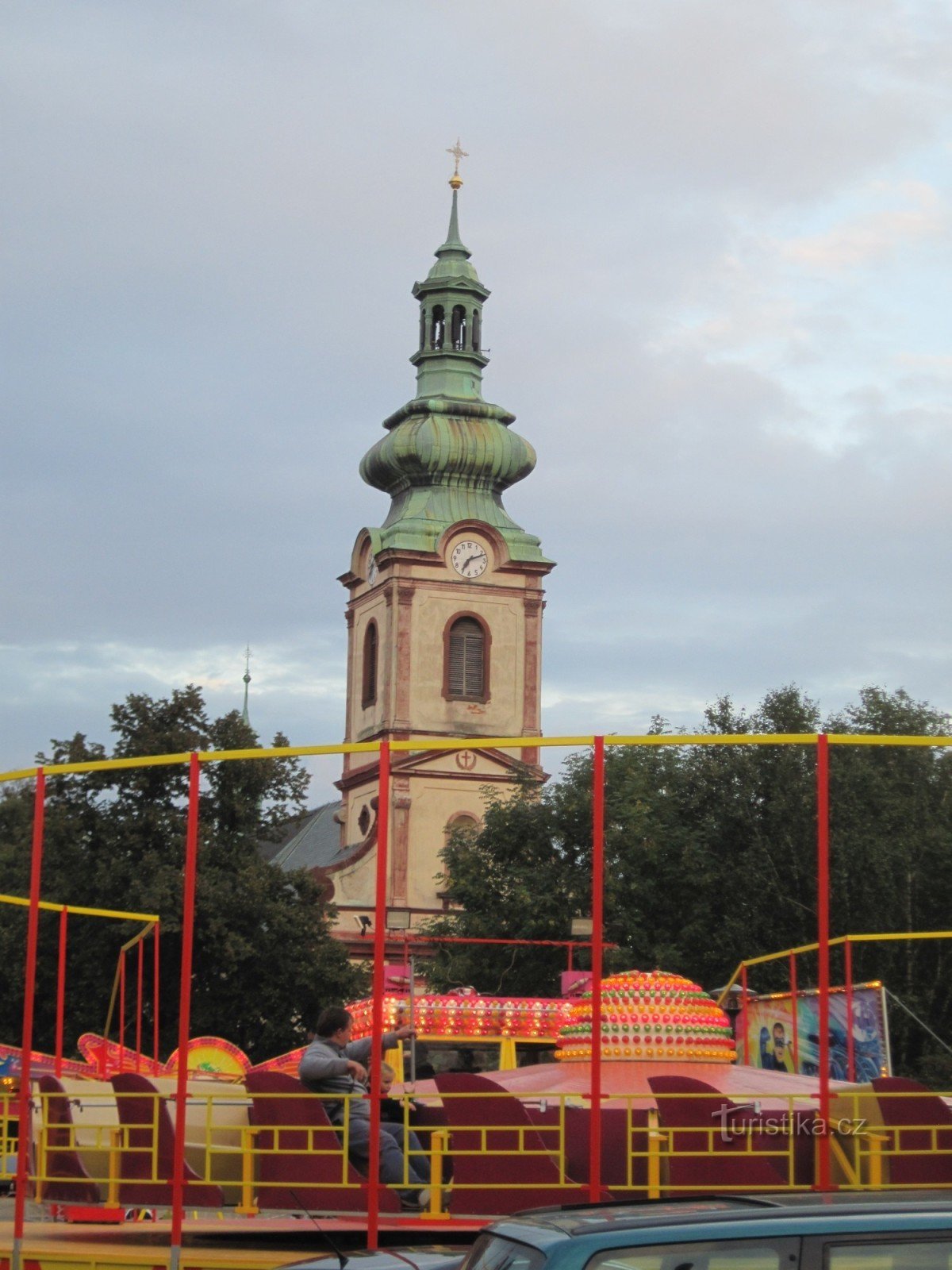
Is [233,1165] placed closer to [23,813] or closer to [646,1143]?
[646,1143]

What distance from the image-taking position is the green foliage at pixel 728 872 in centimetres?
5284

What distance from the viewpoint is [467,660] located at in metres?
82.5

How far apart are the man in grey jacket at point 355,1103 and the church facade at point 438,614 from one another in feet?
199

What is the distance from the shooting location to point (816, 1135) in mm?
13914

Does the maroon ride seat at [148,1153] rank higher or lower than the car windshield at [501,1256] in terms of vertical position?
lower

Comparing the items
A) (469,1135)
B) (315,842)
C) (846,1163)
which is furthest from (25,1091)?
(315,842)

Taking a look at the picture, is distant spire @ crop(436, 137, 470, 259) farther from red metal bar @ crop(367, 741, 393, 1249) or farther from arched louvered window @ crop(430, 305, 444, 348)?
red metal bar @ crop(367, 741, 393, 1249)

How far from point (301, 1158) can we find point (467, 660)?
67.8m

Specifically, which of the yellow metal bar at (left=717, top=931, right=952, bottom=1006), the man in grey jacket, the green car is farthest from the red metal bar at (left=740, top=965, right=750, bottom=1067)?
the green car

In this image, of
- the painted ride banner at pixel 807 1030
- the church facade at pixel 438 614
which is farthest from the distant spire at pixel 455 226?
the painted ride banner at pixel 807 1030

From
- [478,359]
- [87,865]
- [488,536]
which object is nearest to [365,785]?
[488,536]

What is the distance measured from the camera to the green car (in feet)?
24.5

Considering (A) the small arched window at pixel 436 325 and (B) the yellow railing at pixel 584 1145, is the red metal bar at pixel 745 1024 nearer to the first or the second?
(B) the yellow railing at pixel 584 1145

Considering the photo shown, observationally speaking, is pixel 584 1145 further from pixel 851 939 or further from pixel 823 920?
pixel 851 939
